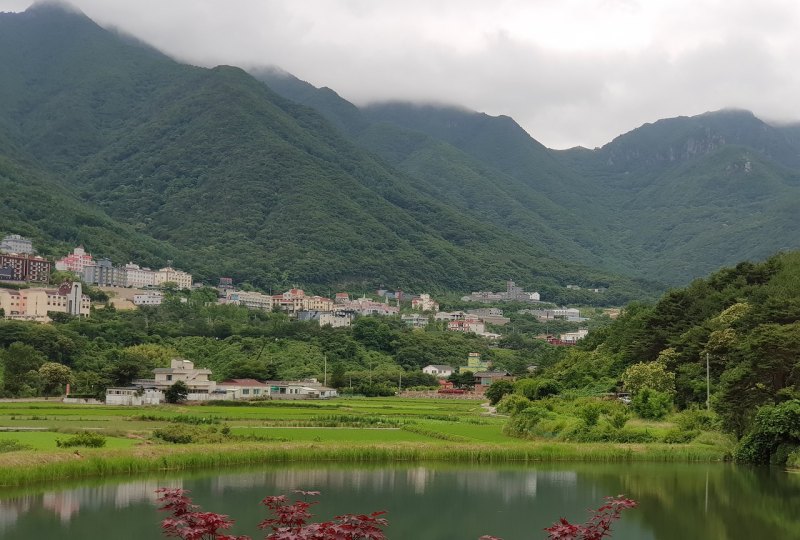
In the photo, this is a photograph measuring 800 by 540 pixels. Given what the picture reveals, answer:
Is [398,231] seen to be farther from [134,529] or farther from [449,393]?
[134,529]

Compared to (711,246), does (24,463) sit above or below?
below

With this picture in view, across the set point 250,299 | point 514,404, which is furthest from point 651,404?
point 250,299

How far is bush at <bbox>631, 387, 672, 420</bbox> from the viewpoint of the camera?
134ft

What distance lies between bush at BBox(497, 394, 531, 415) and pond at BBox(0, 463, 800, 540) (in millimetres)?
15229

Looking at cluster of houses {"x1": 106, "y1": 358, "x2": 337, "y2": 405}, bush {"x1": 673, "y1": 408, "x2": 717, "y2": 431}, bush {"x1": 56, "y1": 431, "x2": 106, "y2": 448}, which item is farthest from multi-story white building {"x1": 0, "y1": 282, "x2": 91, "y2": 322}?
bush {"x1": 673, "y1": 408, "x2": 717, "y2": 431}

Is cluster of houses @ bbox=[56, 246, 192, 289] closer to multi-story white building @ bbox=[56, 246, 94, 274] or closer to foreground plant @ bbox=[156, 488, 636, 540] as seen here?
multi-story white building @ bbox=[56, 246, 94, 274]

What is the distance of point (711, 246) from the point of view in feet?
626

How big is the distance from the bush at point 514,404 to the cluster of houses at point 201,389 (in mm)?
14379

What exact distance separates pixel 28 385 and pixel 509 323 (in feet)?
266

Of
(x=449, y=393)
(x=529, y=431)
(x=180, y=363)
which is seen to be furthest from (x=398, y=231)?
(x=529, y=431)

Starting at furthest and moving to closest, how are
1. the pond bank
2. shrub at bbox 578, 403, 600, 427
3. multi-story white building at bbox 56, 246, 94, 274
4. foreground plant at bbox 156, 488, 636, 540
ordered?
multi-story white building at bbox 56, 246, 94, 274 < shrub at bbox 578, 403, 600, 427 < the pond bank < foreground plant at bbox 156, 488, 636, 540

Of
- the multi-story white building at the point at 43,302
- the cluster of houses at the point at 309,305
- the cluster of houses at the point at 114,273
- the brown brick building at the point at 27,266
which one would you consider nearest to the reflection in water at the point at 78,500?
the multi-story white building at the point at 43,302

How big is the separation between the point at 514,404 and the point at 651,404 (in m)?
9.13

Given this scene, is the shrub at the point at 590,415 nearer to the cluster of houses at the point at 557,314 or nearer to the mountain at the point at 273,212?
the cluster of houses at the point at 557,314
